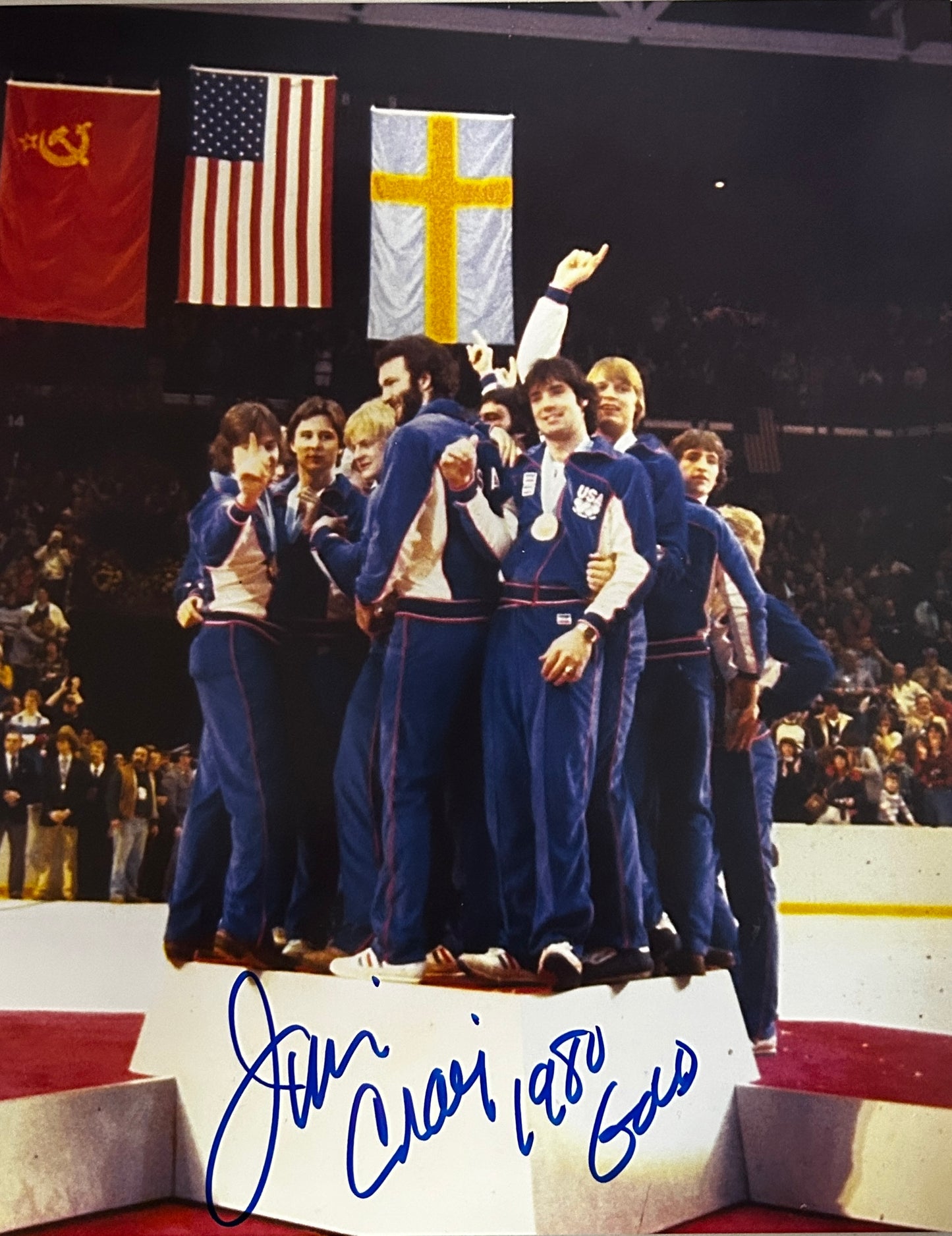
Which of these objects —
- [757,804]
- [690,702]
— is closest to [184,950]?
[690,702]

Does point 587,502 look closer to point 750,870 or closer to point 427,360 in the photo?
point 427,360

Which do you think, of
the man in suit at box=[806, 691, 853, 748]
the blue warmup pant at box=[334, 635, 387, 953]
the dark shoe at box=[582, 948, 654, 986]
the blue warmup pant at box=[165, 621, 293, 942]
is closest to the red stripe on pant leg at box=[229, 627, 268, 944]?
the blue warmup pant at box=[165, 621, 293, 942]

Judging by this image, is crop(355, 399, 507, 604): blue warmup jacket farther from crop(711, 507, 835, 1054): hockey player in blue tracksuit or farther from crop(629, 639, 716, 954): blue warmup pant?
crop(711, 507, 835, 1054): hockey player in blue tracksuit

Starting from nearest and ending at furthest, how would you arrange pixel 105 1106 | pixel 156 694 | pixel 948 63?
pixel 105 1106, pixel 156 694, pixel 948 63

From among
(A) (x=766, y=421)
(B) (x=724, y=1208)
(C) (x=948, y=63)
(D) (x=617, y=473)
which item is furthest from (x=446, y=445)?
(B) (x=724, y=1208)

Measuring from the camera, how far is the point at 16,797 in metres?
4.23

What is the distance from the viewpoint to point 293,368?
4.38m

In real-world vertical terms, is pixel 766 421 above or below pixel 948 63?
below

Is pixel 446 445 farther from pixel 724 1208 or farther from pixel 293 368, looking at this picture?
pixel 724 1208

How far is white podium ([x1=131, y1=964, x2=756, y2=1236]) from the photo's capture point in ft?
12.9

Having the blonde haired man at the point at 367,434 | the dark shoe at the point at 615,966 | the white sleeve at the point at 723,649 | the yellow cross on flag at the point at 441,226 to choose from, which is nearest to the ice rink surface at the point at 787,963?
the dark shoe at the point at 615,966

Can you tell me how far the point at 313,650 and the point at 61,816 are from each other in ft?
3.27

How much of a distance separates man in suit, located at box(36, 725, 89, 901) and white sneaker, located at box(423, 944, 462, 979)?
1.20m

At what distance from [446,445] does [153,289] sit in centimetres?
118
